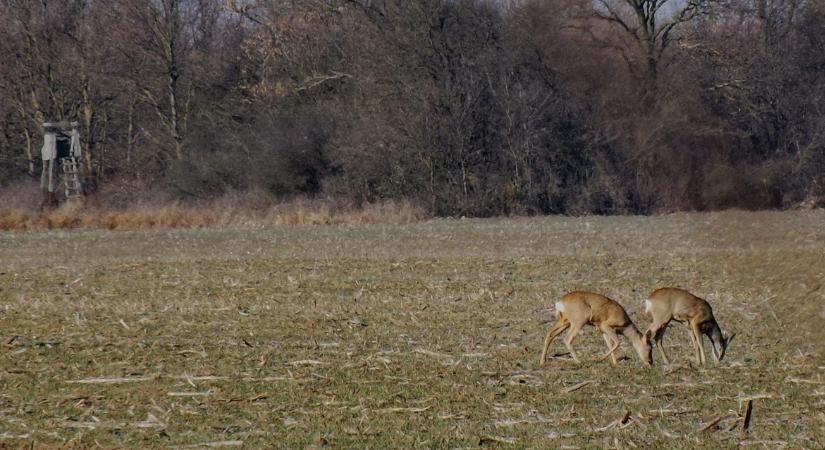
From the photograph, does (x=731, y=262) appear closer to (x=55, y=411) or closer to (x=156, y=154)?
(x=55, y=411)

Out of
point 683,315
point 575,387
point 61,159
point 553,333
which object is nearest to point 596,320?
point 553,333

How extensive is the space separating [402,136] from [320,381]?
34077 mm

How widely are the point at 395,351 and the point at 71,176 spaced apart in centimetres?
3989

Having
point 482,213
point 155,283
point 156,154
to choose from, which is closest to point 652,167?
point 482,213

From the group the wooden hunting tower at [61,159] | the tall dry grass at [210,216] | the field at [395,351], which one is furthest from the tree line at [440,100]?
the field at [395,351]

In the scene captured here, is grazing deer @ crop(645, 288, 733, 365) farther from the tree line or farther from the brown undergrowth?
the tree line

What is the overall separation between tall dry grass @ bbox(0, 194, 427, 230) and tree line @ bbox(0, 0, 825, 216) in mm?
3326

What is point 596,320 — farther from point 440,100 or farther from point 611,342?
point 440,100

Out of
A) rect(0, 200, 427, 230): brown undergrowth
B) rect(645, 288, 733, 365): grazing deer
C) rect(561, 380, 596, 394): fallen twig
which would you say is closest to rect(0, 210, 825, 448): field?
rect(561, 380, 596, 394): fallen twig

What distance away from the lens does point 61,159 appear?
49969 mm

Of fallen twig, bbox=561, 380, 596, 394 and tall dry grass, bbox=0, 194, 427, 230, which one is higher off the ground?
fallen twig, bbox=561, 380, 596, 394

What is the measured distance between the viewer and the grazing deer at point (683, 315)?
469 inches

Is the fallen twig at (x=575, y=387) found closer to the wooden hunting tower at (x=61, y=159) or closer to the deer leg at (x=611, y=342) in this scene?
the deer leg at (x=611, y=342)

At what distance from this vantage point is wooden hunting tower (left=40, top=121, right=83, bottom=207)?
48062mm
